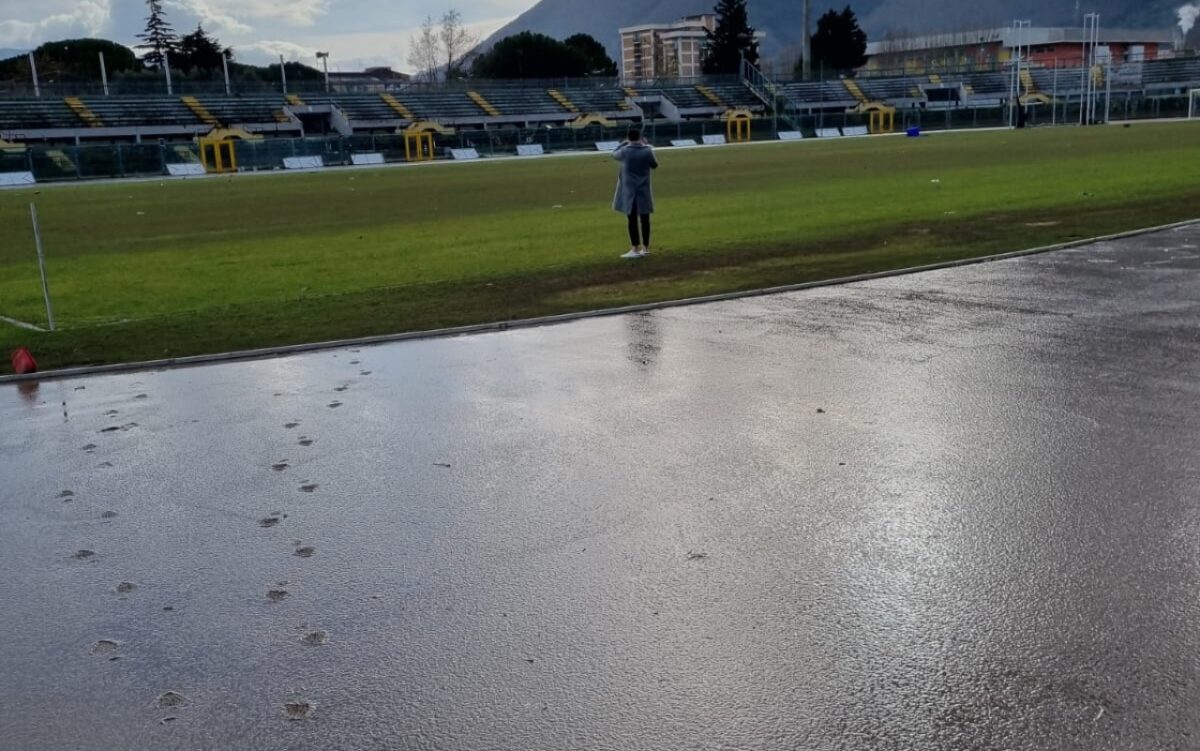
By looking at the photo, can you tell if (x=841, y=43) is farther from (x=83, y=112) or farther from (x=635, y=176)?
(x=635, y=176)

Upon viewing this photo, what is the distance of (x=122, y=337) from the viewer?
1137cm

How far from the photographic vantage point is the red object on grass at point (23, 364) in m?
Answer: 9.70

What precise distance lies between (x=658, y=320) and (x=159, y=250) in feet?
43.7

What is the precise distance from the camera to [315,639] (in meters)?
4.42

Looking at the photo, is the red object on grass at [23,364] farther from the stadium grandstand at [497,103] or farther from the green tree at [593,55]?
the green tree at [593,55]

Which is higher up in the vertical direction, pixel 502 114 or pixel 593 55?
pixel 593 55

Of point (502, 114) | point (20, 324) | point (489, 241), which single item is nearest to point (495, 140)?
point (502, 114)

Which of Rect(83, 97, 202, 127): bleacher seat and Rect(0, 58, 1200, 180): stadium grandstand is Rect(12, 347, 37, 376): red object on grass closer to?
Rect(0, 58, 1200, 180): stadium grandstand

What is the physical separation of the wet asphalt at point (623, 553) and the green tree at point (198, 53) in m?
127

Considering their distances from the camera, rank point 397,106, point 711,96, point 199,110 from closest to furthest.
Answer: point 199,110
point 397,106
point 711,96

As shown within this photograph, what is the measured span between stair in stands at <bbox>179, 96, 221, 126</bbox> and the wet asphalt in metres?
64.7

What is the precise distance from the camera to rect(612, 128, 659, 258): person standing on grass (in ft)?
51.6

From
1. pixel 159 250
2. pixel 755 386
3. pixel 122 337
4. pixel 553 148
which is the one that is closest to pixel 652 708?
pixel 755 386

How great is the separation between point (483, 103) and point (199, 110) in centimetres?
2095
